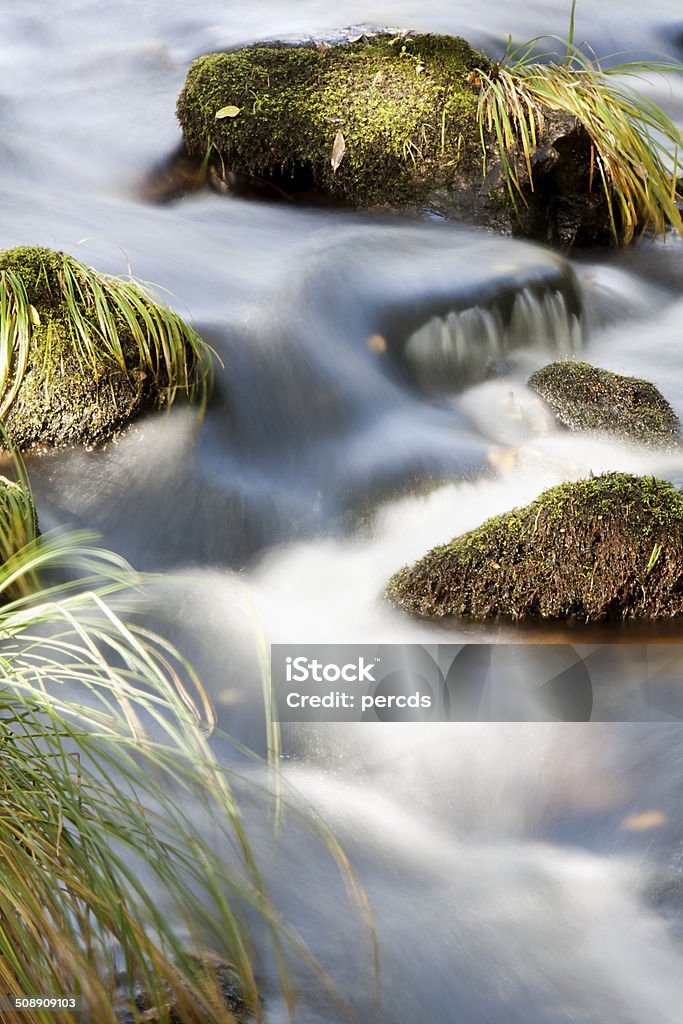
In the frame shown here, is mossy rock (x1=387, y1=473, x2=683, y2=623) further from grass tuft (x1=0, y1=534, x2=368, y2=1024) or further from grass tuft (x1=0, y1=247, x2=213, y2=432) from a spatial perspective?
grass tuft (x1=0, y1=534, x2=368, y2=1024)

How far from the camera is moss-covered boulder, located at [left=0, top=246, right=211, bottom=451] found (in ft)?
11.6

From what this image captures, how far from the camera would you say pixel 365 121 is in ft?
18.3

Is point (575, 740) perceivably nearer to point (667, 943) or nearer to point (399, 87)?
point (667, 943)

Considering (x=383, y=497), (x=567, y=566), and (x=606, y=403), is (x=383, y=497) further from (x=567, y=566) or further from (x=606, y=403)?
(x=606, y=403)

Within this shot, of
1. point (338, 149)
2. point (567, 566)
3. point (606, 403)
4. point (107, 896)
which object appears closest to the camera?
point (107, 896)

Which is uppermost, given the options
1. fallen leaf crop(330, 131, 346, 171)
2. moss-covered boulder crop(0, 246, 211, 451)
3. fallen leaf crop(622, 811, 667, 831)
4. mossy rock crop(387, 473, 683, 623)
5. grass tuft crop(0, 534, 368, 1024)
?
fallen leaf crop(330, 131, 346, 171)

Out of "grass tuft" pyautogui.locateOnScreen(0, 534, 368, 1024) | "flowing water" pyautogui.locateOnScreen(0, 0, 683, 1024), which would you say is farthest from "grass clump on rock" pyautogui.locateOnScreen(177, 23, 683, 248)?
"grass tuft" pyautogui.locateOnScreen(0, 534, 368, 1024)

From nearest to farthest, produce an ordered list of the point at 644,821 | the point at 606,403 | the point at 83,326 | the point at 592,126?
the point at 644,821
the point at 83,326
the point at 606,403
the point at 592,126

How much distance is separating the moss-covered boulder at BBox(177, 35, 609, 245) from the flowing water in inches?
9.6

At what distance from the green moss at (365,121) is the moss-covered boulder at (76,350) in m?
2.33

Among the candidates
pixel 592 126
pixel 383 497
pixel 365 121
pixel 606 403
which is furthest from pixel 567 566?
pixel 365 121

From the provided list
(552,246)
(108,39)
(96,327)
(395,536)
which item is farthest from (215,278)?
(108,39)

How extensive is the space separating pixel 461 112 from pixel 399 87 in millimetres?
381

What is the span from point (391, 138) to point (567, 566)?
3.39 metres
